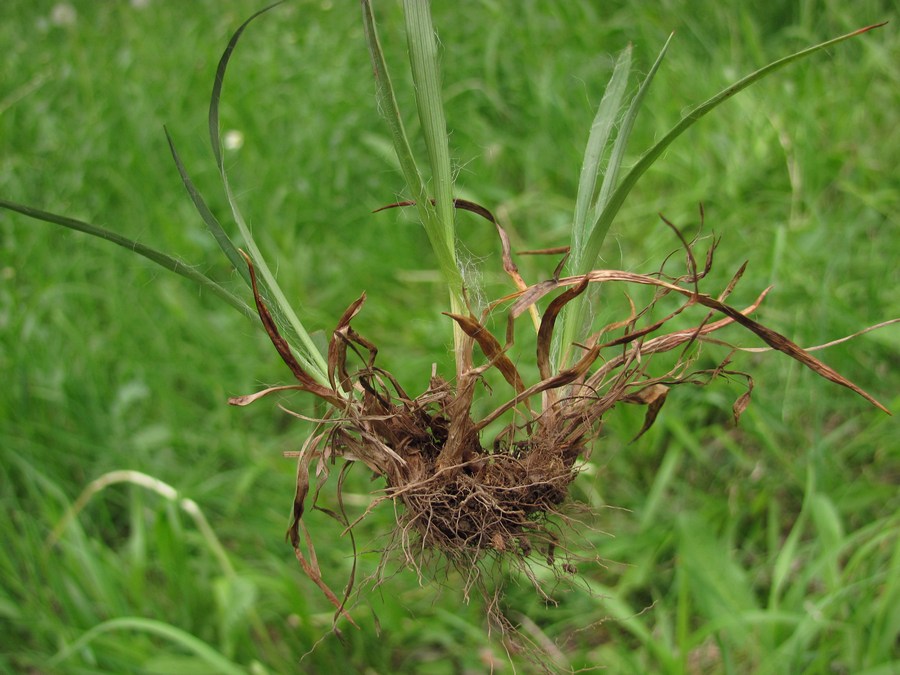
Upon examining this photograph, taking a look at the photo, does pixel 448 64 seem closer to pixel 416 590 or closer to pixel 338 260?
pixel 338 260

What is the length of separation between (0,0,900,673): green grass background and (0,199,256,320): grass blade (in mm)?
481

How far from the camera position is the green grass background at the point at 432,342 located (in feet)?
4.32

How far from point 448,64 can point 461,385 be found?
1.76 meters

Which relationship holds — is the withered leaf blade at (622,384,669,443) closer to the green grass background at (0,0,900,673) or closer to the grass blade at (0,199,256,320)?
the grass blade at (0,199,256,320)

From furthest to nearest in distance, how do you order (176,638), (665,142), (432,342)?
(432,342) < (176,638) < (665,142)

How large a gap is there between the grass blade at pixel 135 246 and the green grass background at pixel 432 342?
0.48 m

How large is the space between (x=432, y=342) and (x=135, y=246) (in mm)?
1236

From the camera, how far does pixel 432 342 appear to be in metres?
1.70

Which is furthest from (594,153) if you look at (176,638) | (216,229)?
(176,638)

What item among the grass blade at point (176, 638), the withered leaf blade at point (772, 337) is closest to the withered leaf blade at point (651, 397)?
the withered leaf blade at point (772, 337)

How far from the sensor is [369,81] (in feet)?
7.29

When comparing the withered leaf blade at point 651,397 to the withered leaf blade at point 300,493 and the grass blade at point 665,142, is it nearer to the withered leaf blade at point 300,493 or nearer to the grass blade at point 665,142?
the grass blade at point 665,142

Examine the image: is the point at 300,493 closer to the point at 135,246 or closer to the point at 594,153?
the point at 135,246

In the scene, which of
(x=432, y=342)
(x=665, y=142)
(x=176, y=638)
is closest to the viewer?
(x=665, y=142)
